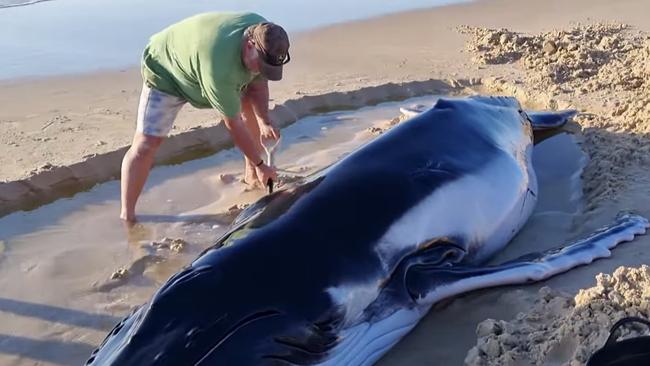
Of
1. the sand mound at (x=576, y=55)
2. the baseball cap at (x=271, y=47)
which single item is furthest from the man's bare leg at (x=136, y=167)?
the sand mound at (x=576, y=55)

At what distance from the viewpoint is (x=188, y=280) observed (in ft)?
12.3

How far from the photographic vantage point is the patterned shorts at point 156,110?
618 cm

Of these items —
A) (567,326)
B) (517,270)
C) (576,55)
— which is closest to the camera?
(567,326)

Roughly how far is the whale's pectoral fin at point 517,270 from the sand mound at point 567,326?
346 mm

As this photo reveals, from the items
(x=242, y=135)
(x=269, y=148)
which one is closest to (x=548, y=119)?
(x=269, y=148)

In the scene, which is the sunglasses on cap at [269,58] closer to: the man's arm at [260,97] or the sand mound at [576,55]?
the man's arm at [260,97]

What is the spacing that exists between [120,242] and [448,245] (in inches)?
101

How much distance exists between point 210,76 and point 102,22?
311 inches

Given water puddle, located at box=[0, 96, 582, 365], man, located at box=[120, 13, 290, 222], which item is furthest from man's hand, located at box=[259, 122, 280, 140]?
water puddle, located at box=[0, 96, 582, 365]

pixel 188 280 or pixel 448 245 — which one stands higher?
pixel 188 280

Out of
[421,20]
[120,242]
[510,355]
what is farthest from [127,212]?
[421,20]

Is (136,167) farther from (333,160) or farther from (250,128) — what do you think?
(333,160)

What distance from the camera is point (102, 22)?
12.8 meters

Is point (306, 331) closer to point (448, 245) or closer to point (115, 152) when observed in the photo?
point (448, 245)
